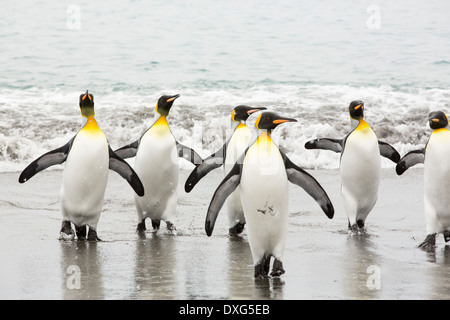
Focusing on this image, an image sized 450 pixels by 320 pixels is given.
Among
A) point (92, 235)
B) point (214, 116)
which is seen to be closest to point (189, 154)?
point (92, 235)

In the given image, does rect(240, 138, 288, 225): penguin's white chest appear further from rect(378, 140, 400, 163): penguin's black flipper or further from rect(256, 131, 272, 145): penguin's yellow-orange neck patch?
rect(378, 140, 400, 163): penguin's black flipper

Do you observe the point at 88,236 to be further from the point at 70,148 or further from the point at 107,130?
the point at 107,130

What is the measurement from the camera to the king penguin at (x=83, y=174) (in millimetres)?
5801

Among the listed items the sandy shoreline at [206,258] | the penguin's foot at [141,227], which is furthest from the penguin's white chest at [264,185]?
the penguin's foot at [141,227]

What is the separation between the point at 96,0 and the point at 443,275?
2297cm

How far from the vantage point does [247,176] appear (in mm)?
4621

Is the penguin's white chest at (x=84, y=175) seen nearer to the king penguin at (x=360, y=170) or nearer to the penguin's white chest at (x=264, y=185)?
the penguin's white chest at (x=264, y=185)

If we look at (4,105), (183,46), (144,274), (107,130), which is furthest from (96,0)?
(144,274)

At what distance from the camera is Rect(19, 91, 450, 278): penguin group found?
462 cm

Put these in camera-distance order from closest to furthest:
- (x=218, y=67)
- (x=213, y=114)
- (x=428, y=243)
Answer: (x=428, y=243), (x=213, y=114), (x=218, y=67)

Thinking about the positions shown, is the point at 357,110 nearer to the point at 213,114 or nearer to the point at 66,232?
the point at 66,232

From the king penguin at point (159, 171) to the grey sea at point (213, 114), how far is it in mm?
192

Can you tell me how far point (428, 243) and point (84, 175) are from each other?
9.04 feet

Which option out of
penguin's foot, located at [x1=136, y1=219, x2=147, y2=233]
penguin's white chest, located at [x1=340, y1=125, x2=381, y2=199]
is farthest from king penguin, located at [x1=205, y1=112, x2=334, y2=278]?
penguin's white chest, located at [x1=340, y1=125, x2=381, y2=199]
